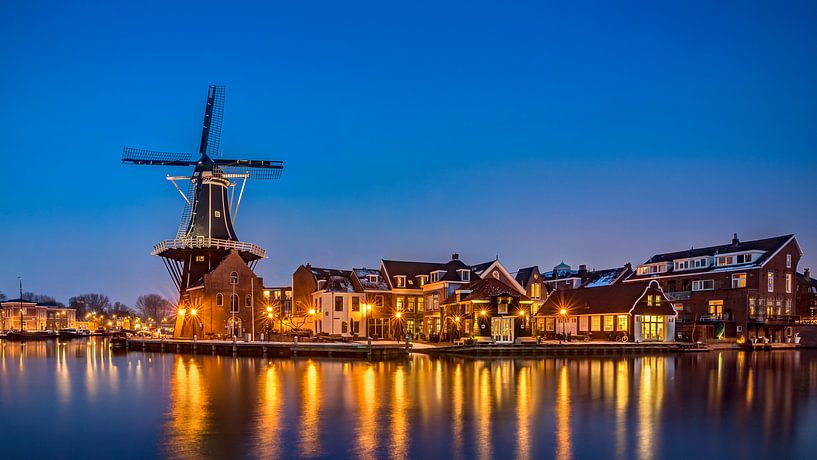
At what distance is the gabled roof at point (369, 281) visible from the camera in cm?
6806

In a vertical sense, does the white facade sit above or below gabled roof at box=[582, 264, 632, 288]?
below

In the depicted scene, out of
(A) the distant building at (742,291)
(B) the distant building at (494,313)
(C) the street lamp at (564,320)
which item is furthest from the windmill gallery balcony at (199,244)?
(A) the distant building at (742,291)

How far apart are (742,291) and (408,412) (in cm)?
5502

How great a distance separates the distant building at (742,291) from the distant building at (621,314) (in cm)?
487

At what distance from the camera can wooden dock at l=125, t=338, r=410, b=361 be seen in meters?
49.7

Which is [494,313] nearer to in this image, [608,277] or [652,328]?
[652,328]

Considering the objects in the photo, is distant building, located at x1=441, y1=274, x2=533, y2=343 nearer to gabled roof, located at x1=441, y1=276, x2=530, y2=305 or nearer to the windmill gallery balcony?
gabled roof, located at x1=441, y1=276, x2=530, y2=305

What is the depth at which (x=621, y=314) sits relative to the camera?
62469mm

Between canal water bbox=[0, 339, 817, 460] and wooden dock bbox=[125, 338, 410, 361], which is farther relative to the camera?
wooden dock bbox=[125, 338, 410, 361]

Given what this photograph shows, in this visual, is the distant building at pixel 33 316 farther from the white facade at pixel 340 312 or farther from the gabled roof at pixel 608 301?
the gabled roof at pixel 608 301

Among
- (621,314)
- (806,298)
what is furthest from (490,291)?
(806,298)

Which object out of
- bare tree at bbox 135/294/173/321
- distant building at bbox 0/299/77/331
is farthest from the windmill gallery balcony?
bare tree at bbox 135/294/173/321

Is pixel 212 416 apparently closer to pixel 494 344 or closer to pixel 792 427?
pixel 792 427

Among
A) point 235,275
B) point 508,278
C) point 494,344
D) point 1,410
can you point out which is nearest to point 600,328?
point 508,278
